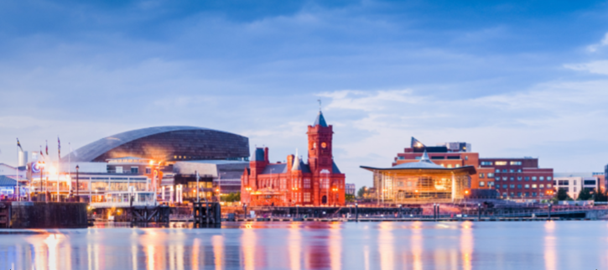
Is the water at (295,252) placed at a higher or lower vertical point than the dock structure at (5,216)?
lower

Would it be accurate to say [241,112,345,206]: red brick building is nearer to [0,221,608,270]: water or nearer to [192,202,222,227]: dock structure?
[192,202,222,227]: dock structure

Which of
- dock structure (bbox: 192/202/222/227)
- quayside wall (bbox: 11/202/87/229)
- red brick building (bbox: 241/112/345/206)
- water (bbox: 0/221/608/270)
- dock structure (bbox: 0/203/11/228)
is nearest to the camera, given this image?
water (bbox: 0/221/608/270)

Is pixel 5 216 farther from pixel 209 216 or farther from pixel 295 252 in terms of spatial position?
pixel 295 252

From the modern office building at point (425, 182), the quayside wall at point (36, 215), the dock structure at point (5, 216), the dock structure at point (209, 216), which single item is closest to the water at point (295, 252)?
the quayside wall at point (36, 215)

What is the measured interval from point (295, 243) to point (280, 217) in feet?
295

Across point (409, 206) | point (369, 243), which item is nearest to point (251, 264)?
point (369, 243)

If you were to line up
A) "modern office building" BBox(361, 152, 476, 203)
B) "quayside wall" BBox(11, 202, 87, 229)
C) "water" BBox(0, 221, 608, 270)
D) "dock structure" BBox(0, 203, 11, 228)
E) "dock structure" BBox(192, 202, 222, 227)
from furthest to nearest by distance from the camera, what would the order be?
"modern office building" BBox(361, 152, 476, 203) < "dock structure" BBox(192, 202, 222, 227) < "dock structure" BBox(0, 203, 11, 228) < "quayside wall" BBox(11, 202, 87, 229) < "water" BBox(0, 221, 608, 270)

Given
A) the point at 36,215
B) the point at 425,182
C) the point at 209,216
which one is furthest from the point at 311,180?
the point at 36,215

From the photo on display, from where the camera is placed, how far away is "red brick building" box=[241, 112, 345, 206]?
626 ft

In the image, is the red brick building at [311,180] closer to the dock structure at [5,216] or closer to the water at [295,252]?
the dock structure at [5,216]

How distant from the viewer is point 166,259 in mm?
57156

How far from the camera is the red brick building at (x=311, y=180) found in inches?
7515

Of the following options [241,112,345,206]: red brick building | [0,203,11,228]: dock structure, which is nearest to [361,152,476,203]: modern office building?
[241,112,345,206]: red brick building

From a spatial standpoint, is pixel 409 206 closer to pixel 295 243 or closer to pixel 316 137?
pixel 316 137
